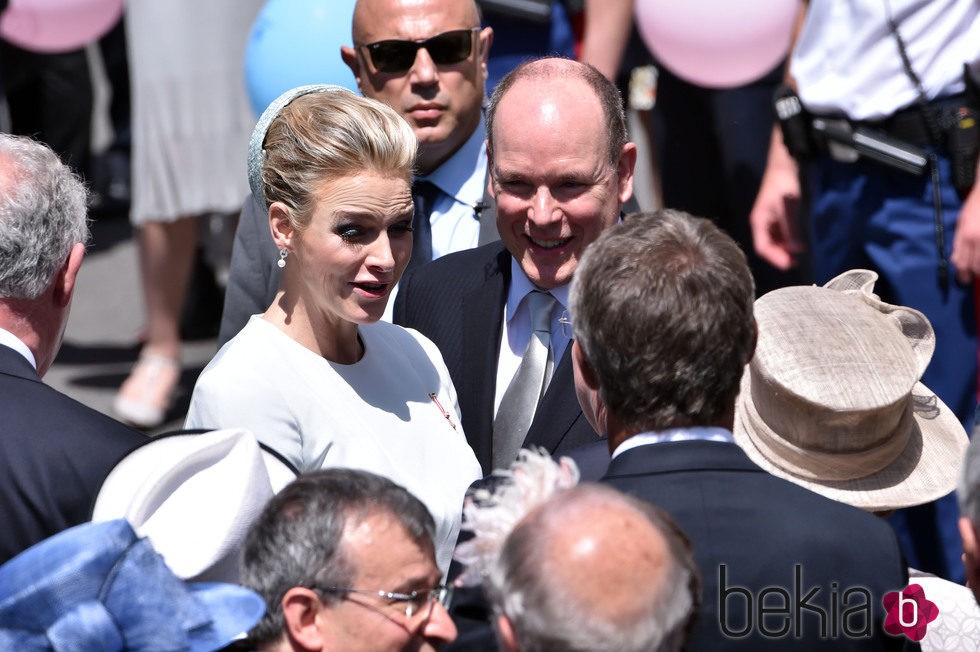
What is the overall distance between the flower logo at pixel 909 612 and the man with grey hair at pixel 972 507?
0.21m

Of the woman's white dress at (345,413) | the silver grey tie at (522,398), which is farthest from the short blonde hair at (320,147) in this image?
the silver grey tie at (522,398)

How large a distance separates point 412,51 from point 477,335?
0.84 m

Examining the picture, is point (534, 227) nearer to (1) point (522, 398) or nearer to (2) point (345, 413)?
(1) point (522, 398)

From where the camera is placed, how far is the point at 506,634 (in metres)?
1.76

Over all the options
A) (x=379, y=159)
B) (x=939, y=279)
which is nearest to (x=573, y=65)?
(x=379, y=159)

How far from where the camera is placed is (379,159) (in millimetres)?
2846

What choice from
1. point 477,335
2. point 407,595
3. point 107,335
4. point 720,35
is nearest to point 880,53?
point 720,35

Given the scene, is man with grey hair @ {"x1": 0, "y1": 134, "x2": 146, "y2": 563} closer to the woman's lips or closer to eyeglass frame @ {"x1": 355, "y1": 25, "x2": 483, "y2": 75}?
the woman's lips

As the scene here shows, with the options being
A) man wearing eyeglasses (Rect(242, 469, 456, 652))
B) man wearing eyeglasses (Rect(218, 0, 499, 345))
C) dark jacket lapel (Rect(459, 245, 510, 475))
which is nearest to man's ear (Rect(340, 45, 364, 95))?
man wearing eyeglasses (Rect(218, 0, 499, 345))

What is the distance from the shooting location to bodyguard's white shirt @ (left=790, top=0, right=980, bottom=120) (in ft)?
12.5

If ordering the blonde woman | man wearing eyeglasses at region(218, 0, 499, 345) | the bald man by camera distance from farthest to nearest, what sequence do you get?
man wearing eyeglasses at region(218, 0, 499, 345) < the bald man < the blonde woman

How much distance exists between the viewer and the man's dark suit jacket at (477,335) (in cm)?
296

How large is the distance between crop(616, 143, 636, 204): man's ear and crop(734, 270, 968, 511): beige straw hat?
0.54 m

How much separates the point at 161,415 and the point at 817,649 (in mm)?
3968
